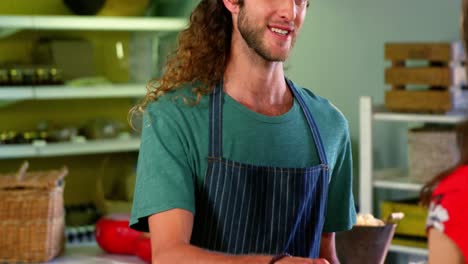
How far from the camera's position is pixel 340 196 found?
76.6 inches

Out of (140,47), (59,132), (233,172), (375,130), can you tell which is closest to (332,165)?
(233,172)

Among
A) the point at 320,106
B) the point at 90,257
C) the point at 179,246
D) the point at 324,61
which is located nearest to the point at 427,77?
the point at 324,61

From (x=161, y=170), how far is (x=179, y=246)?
169mm

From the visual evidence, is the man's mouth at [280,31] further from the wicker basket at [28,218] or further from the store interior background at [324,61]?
the store interior background at [324,61]

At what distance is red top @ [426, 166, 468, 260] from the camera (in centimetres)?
107

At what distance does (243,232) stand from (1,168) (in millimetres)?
3763

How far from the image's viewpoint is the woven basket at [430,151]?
3.60m

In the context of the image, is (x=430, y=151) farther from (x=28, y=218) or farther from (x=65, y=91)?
(x=65, y=91)

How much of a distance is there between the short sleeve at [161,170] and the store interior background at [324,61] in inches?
97.1

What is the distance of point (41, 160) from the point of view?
5.41 metres

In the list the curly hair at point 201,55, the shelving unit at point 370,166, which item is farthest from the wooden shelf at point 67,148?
the curly hair at point 201,55

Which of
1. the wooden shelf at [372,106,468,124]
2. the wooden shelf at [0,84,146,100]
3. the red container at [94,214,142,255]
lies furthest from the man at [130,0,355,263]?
the wooden shelf at [0,84,146,100]

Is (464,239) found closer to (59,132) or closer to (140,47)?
(59,132)

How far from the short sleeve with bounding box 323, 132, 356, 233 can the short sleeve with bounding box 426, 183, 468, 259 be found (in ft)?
2.71
